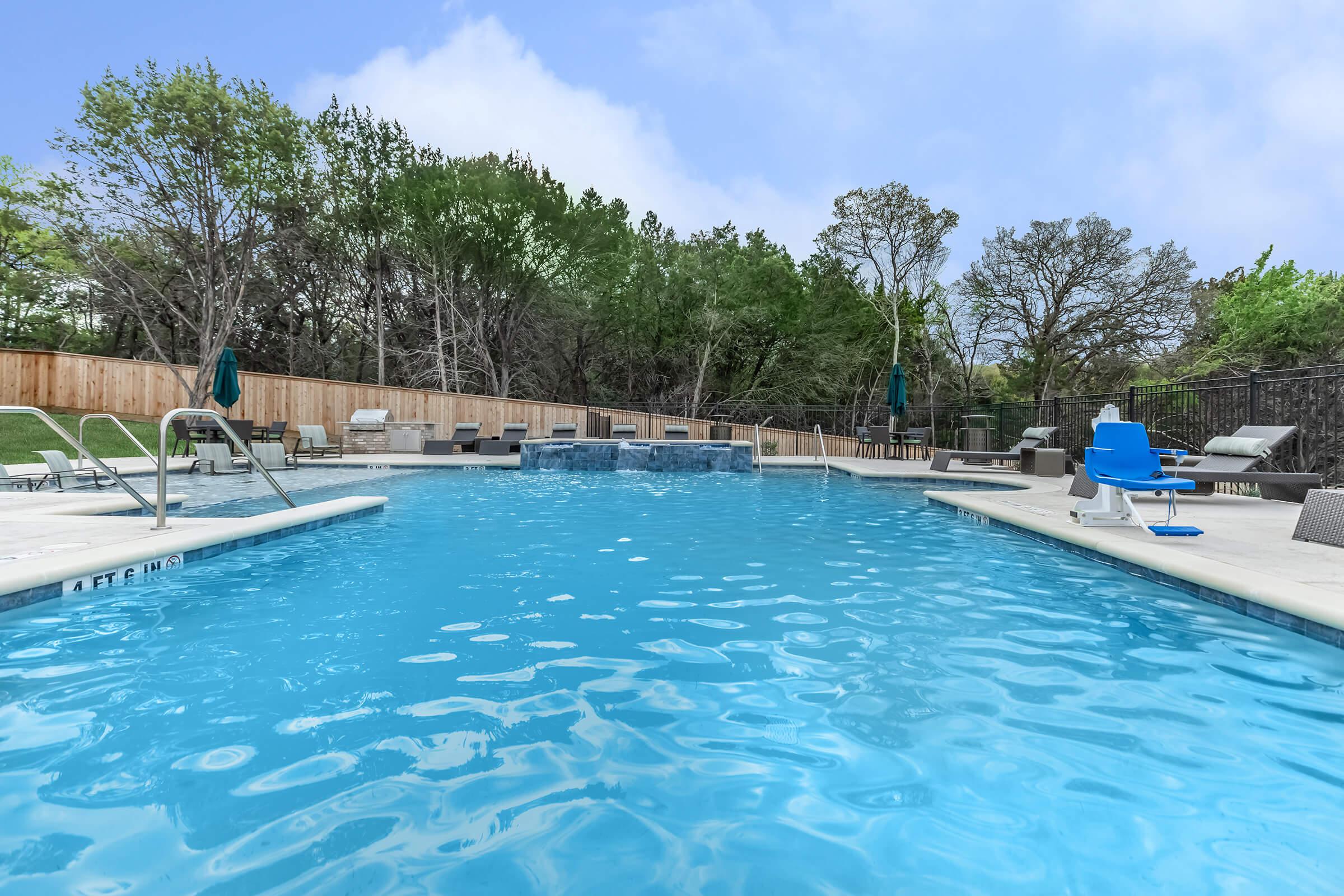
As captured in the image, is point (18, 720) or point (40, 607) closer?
point (18, 720)

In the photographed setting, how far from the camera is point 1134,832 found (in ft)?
6.09

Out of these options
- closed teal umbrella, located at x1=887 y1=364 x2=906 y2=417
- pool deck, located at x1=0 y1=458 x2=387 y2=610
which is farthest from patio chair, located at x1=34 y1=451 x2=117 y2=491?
closed teal umbrella, located at x1=887 y1=364 x2=906 y2=417

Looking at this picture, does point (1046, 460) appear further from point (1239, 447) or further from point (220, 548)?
point (220, 548)

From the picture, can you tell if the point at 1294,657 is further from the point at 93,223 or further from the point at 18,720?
the point at 93,223

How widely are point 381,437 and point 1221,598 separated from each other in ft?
56.2

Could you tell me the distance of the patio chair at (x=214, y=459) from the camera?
A: 1093 cm

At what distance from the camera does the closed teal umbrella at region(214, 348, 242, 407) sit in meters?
13.4

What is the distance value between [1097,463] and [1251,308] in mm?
30385

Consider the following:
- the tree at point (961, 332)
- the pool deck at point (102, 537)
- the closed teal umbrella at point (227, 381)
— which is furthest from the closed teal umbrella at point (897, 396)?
the closed teal umbrella at point (227, 381)

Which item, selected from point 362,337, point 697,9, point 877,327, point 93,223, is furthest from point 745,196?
point 93,223

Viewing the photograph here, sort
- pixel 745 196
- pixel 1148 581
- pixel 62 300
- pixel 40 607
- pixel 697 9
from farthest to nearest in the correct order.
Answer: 1. pixel 745 196
2. pixel 62 300
3. pixel 697 9
4. pixel 1148 581
5. pixel 40 607

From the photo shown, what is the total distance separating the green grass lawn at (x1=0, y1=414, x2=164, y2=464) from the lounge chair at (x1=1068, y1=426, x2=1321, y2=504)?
1682 centimetres

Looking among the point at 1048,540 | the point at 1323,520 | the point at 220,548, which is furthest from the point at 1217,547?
the point at 220,548

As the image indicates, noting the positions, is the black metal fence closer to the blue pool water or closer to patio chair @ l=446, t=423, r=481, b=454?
patio chair @ l=446, t=423, r=481, b=454
